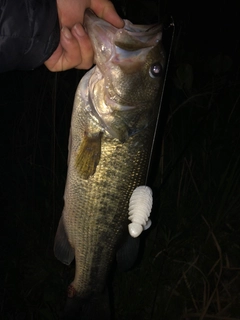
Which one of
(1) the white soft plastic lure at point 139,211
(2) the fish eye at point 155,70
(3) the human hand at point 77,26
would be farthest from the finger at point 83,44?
(1) the white soft plastic lure at point 139,211

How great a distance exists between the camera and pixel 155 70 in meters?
1.65

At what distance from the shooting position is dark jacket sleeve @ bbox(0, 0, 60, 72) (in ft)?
4.66

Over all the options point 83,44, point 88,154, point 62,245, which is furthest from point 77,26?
point 62,245

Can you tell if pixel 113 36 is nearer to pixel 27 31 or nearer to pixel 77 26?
pixel 77 26

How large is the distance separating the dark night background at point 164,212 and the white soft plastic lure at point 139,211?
1515 mm

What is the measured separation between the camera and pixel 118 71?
163 centimetres

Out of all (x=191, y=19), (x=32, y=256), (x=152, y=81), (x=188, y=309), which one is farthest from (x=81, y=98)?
(x=191, y=19)

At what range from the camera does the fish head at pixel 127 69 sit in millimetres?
1544

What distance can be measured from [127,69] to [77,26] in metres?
0.28

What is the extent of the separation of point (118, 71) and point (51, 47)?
0.31 m

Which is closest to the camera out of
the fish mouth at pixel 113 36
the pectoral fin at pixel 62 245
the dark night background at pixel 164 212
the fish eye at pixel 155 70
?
the fish mouth at pixel 113 36

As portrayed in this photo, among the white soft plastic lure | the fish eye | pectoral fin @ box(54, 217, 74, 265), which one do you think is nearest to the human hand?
the fish eye

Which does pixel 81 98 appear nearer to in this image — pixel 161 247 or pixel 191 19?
pixel 161 247

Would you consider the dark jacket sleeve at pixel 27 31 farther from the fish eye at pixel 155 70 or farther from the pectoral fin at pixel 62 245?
the pectoral fin at pixel 62 245
